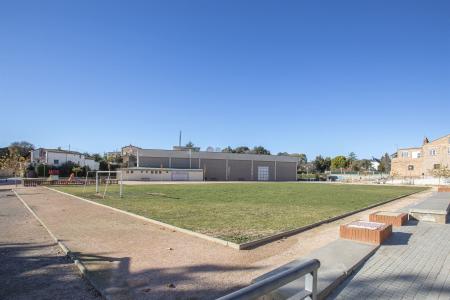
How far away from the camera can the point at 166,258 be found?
21.2ft

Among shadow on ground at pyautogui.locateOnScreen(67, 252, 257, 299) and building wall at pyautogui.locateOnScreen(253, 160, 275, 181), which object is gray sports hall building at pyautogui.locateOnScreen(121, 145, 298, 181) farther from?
shadow on ground at pyautogui.locateOnScreen(67, 252, 257, 299)

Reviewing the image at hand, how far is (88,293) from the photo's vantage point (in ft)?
15.5

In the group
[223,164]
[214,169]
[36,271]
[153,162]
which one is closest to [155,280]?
[36,271]

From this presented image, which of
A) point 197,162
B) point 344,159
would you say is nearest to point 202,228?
point 197,162

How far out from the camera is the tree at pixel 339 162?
340ft

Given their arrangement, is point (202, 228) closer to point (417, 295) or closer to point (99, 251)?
point (99, 251)

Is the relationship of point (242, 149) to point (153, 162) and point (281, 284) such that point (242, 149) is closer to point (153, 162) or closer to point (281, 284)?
point (153, 162)

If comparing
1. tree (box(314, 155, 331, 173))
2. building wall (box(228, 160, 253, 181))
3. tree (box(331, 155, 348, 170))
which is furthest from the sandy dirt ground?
tree (box(331, 155, 348, 170))

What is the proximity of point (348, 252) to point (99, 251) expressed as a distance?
Result: 17.4 feet

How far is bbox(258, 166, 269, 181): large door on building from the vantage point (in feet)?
205

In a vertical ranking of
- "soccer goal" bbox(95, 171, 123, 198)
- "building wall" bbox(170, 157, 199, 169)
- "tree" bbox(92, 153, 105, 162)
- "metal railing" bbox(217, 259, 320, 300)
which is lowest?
"soccer goal" bbox(95, 171, 123, 198)

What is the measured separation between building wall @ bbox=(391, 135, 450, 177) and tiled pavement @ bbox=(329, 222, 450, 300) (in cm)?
5730

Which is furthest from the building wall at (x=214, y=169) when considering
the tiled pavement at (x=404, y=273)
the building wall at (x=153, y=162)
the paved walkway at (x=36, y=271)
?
the tiled pavement at (x=404, y=273)

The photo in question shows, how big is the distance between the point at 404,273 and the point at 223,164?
53.9 m
